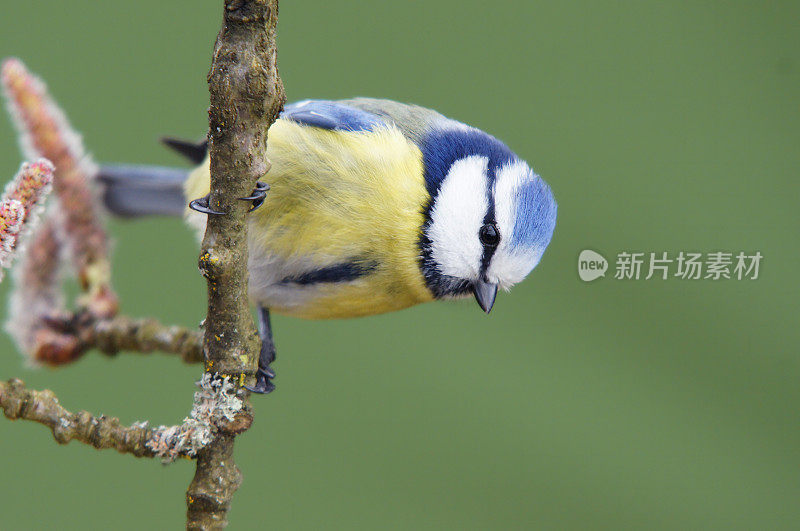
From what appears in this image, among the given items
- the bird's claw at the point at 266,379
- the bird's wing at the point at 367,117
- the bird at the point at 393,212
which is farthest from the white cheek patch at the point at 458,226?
the bird's claw at the point at 266,379

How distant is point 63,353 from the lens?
1.15 meters

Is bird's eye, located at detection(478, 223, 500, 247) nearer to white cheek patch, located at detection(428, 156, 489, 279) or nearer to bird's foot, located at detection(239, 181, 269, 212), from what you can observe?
white cheek patch, located at detection(428, 156, 489, 279)

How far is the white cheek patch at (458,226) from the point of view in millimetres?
984

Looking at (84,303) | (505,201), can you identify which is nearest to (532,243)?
(505,201)

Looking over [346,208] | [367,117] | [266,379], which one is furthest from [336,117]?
[266,379]

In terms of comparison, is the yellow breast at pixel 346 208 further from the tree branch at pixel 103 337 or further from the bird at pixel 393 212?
the tree branch at pixel 103 337

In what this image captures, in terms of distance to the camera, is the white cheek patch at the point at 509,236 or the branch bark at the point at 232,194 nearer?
the branch bark at the point at 232,194

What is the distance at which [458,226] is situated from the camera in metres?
0.98

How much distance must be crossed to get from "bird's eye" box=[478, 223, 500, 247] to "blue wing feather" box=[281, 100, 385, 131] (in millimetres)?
215

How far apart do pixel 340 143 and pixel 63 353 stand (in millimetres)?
564

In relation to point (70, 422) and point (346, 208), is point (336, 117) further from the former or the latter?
point (70, 422)

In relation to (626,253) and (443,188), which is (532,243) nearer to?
(443,188)

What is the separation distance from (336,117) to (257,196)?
0.34 metres
